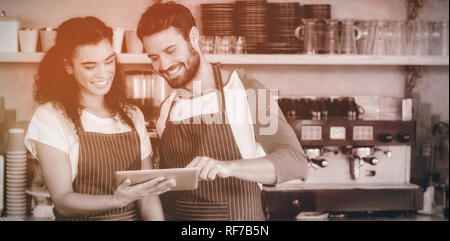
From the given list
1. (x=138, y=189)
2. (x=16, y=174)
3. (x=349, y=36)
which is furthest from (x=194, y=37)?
(x=16, y=174)

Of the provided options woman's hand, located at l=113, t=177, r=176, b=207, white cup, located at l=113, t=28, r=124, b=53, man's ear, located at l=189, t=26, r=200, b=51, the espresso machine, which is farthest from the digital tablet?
the espresso machine

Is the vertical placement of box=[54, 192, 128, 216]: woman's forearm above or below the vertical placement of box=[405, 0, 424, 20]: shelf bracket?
below

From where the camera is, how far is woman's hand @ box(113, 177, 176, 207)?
1.31 m

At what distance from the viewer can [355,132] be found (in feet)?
6.47

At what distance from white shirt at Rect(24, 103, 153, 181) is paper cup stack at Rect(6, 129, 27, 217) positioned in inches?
12.9

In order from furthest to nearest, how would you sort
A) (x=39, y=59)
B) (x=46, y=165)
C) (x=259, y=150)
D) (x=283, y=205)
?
(x=283, y=205), (x=39, y=59), (x=259, y=150), (x=46, y=165)

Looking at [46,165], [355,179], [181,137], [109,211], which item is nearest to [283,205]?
[355,179]

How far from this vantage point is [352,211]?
2.00 m

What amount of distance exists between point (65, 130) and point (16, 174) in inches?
20.0

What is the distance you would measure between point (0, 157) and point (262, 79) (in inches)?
45.1

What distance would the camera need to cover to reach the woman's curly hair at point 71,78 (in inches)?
57.4

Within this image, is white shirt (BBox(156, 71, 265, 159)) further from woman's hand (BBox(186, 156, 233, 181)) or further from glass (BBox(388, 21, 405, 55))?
glass (BBox(388, 21, 405, 55))

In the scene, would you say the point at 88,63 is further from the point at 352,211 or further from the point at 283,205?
the point at 352,211
